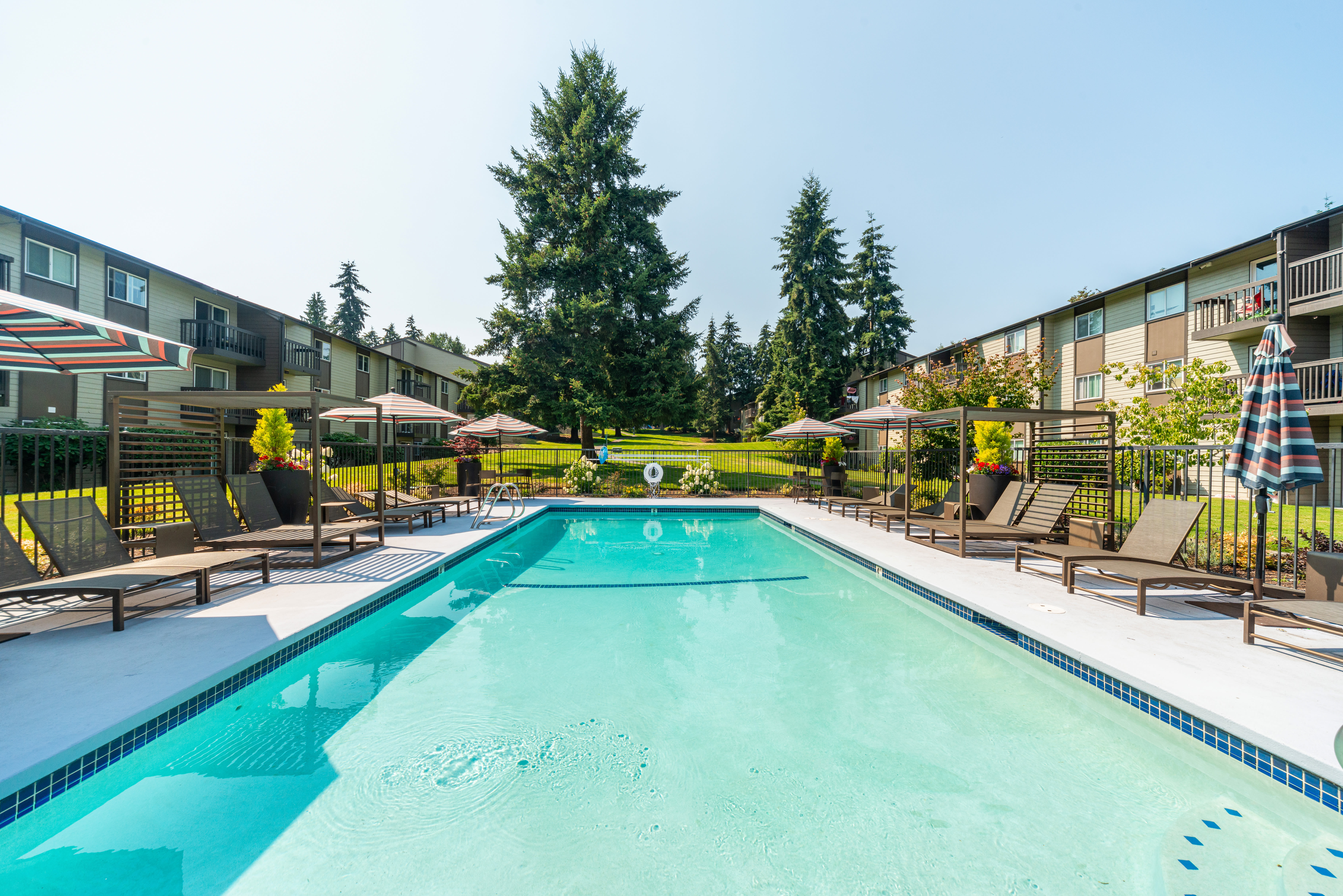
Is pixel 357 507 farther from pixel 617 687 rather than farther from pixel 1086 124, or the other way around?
pixel 1086 124

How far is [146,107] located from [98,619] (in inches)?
343

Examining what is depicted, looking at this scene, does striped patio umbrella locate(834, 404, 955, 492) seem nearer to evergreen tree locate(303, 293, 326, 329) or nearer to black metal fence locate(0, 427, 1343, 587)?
black metal fence locate(0, 427, 1343, 587)

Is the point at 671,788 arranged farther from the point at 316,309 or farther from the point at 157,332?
the point at 316,309

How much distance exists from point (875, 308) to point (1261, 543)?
3108cm

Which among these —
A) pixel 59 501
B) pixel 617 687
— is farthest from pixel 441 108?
pixel 617 687

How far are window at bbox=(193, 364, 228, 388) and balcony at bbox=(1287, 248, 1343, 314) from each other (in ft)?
105

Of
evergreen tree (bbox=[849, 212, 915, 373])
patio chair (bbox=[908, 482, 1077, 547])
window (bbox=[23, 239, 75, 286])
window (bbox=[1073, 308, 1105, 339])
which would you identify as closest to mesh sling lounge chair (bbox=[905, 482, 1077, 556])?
patio chair (bbox=[908, 482, 1077, 547])

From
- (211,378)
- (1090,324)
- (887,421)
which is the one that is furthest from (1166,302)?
(211,378)

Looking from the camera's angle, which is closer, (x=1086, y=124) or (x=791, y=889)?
(x=791, y=889)

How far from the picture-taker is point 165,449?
659 cm

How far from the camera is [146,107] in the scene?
8.38m

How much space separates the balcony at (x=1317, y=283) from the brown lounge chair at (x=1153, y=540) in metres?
12.6

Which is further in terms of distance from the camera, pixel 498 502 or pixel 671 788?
pixel 498 502

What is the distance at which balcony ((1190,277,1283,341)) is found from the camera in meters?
13.6
